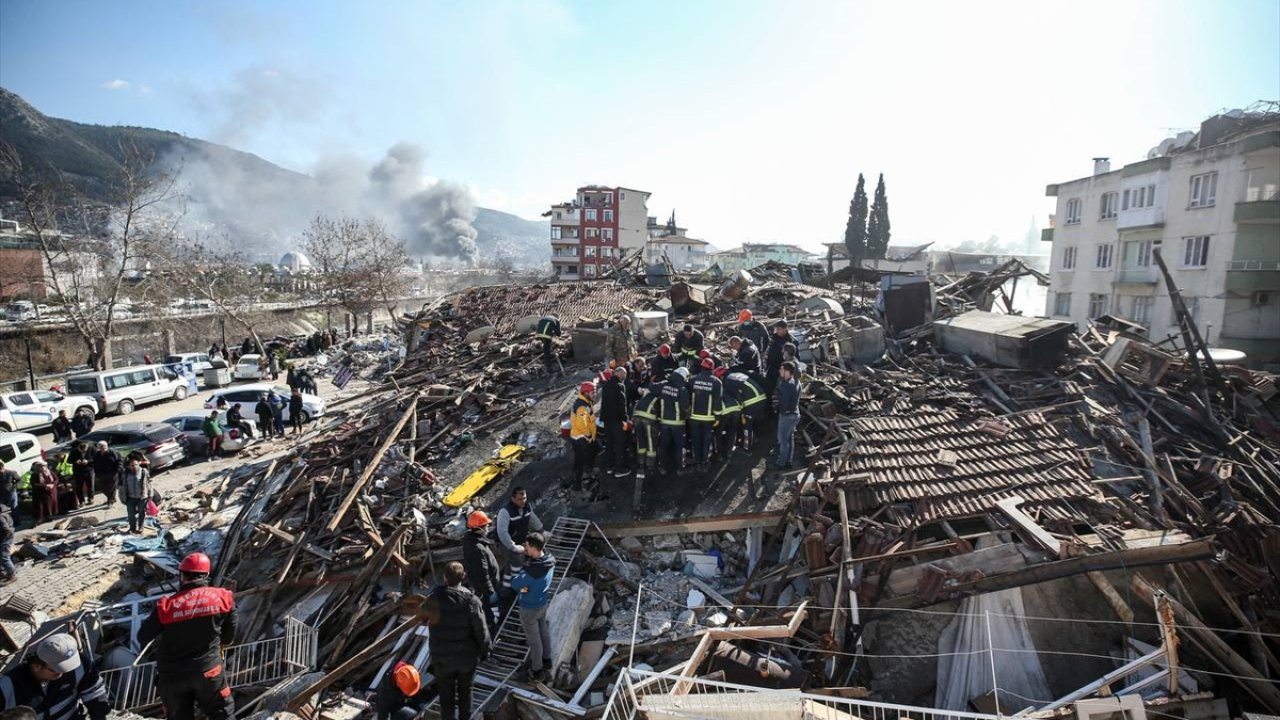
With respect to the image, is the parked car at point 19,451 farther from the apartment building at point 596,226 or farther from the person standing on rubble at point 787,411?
the apartment building at point 596,226

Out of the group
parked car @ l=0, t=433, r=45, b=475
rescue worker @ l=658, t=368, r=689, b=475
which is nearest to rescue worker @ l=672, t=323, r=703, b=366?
rescue worker @ l=658, t=368, r=689, b=475

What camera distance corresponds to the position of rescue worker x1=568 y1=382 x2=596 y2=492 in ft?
29.5

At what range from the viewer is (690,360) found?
11008mm

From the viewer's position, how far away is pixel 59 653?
4.56 meters

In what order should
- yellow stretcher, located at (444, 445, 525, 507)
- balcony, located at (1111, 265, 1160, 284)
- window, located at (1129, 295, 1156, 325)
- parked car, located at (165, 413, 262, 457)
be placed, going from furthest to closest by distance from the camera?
window, located at (1129, 295, 1156, 325)
balcony, located at (1111, 265, 1160, 284)
parked car, located at (165, 413, 262, 457)
yellow stretcher, located at (444, 445, 525, 507)

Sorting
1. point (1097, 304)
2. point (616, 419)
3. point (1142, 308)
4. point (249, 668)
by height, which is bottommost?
point (249, 668)

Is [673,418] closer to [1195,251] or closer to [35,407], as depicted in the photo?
[35,407]

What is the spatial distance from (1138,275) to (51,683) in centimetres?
3544

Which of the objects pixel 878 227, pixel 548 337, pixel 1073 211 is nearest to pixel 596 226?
pixel 878 227

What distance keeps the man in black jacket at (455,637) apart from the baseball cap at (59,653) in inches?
104

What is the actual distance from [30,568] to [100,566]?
1446 millimetres

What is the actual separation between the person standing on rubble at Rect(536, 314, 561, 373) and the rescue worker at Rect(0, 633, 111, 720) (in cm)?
1034

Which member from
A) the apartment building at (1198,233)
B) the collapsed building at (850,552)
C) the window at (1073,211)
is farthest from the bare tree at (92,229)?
the window at (1073,211)

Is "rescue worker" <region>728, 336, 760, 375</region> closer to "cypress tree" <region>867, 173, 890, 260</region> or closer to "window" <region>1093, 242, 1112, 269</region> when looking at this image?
"window" <region>1093, 242, 1112, 269</region>
